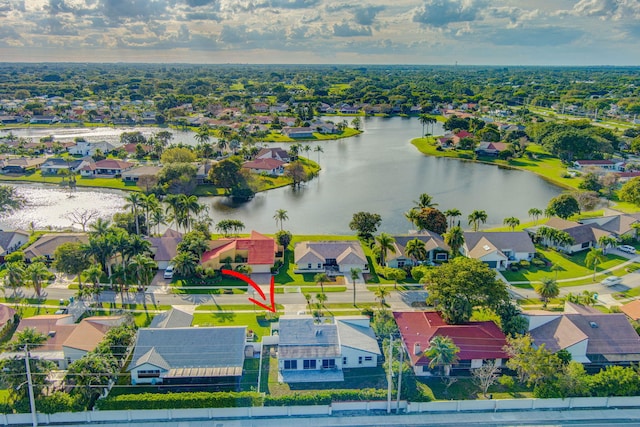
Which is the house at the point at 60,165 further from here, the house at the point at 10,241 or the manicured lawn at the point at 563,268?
the manicured lawn at the point at 563,268

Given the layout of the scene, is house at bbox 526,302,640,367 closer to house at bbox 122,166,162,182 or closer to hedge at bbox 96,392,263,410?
hedge at bbox 96,392,263,410

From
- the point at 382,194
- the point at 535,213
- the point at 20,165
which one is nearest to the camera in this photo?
the point at 535,213

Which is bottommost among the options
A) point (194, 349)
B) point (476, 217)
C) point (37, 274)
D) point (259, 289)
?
point (259, 289)

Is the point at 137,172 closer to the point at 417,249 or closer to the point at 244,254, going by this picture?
the point at 244,254

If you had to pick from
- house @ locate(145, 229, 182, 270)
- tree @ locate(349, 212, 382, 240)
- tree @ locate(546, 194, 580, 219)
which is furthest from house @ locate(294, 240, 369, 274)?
tree @ locate(546, 194, 580, 219)

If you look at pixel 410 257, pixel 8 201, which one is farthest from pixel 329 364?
pixel 8 201

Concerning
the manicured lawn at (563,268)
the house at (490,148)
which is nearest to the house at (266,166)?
the house at (490,148)
